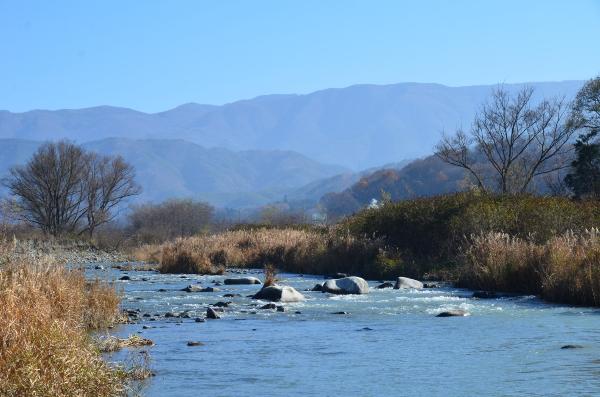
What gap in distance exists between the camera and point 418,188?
18225 centimetres

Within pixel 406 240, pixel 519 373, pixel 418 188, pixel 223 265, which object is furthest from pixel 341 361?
pixel 418 188

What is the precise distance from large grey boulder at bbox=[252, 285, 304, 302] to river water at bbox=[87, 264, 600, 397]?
56 cm

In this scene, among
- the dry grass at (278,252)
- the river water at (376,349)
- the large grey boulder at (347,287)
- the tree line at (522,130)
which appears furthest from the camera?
the tree line at (522,130)

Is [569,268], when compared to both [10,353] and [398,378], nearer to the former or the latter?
[398,378]

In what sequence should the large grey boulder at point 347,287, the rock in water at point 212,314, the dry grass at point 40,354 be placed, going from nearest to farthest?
the dry grass at point 40,354 → the rock in water at point 212,314 → the large grey boulder at point 347,287

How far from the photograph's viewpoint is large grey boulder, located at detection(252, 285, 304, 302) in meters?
24.0

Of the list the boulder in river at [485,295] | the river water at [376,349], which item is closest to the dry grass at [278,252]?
the boulder in river at [485,295]

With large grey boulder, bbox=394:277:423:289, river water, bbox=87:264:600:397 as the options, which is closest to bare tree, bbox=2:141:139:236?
large grey boulder, bbox=394:277:423:289

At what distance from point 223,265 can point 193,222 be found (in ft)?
219

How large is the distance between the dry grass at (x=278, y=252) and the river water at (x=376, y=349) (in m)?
12.5

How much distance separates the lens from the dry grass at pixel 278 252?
36.6m

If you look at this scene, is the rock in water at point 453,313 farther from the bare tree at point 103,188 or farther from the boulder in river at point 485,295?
the bare tree at point 103,188

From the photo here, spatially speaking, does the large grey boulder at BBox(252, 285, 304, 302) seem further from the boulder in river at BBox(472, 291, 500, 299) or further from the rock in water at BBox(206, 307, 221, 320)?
the boulder in river at BBox(472, 291, 500, 299)

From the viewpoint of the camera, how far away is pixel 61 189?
3019 inches
